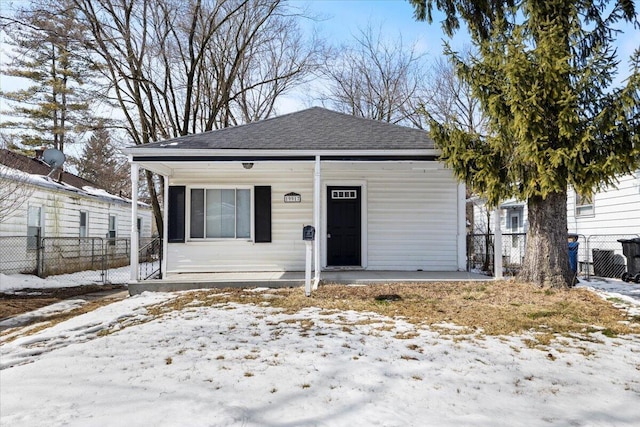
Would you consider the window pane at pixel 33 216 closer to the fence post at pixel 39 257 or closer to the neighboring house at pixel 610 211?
the fence post at pixel 39 257

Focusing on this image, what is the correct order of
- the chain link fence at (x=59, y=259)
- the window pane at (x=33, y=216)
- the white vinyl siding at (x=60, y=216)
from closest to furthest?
the chain link fence at (x=59, y=259) < the white vinyl siding at (x=60, y=216) < the window pane at (x=33, y=216)

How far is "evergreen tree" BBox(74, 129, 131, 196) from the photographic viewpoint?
3331cm

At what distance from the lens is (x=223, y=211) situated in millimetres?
10164

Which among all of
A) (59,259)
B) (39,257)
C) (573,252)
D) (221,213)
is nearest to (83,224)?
(59,259)

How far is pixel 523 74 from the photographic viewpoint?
6.31m

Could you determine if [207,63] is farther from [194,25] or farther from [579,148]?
[579,148]

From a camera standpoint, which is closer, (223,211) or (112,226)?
(223,211)

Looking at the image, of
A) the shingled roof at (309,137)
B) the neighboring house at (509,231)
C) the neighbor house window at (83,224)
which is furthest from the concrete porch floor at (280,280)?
the neighbor house window at (83,224)

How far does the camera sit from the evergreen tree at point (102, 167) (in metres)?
33.3

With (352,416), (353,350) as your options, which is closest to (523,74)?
(353,350)

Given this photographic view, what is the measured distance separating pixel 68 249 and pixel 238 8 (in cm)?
1017

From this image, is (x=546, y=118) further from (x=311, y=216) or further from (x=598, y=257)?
(x=598, y=257)

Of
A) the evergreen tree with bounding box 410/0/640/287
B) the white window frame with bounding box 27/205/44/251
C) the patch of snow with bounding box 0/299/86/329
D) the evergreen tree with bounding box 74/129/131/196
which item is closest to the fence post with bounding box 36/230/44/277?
the white window frame with bounding box 27/205/44/251

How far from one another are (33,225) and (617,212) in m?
16.6
